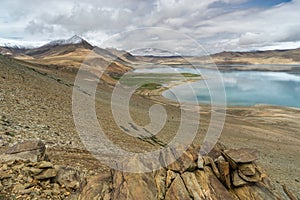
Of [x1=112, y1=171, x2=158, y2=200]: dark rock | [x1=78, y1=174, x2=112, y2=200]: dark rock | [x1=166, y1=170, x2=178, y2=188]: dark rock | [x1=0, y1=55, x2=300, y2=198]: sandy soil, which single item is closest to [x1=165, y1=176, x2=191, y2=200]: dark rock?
[x1=166, y1=170, x2=178, y2=188]: dark rock

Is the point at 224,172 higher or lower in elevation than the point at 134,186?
higher

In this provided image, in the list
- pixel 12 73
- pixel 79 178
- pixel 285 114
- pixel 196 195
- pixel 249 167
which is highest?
pixel 12 73

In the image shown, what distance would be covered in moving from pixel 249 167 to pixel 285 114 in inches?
2261

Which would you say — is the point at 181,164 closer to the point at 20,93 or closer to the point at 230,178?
the point at 230,178

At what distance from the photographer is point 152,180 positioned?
8.43m

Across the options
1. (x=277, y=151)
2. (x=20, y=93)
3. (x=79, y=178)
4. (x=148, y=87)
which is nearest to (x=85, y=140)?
(x=79, y=178)

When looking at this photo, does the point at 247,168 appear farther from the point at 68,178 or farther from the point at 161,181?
the point at 68,178

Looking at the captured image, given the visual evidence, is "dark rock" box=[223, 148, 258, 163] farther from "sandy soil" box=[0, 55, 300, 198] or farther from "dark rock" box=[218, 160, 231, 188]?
"sandy soil" box=[0, 55, 300, 198]

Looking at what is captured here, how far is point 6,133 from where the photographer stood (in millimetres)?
15266

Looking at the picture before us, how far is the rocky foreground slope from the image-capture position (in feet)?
26.7

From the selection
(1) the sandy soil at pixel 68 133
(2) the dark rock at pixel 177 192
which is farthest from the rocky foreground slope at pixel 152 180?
(1) the sandy soil at pixel 68 133

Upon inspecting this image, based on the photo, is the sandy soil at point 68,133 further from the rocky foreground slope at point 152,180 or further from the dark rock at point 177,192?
the dark rock at point 177,192

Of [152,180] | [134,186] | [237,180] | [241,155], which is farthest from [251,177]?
[134,186]

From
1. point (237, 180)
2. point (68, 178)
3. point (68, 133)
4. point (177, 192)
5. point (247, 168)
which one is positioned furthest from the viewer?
point (68, 133)
